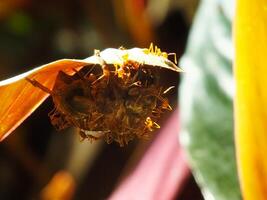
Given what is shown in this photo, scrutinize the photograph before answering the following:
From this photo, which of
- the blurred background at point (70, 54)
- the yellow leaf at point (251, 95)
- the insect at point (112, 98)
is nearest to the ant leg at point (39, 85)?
the insect at point (112, 98)

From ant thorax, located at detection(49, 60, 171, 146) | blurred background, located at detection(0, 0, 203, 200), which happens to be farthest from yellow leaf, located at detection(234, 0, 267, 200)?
blurred background, located at detection(0, 0, 203, 200)

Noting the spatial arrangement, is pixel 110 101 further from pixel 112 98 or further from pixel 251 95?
pixel 251 95

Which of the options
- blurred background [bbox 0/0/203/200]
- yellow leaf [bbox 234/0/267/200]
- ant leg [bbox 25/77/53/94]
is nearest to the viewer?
ant leg [bbox 25/77/53/94]

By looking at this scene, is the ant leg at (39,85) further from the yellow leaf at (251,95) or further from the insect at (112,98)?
the yellow leaf at (251,95)

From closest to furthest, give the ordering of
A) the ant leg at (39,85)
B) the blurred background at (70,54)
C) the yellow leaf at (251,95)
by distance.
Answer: the ant leg at (39,85)
the yellow leaf at (251,95)
the blurred background at (70,54)

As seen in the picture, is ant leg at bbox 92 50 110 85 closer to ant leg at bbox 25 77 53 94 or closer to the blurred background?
ant leg at bbox 25 77 53 94

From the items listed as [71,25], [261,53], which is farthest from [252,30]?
[71,25]

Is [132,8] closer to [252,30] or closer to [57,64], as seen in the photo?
[252,30]
